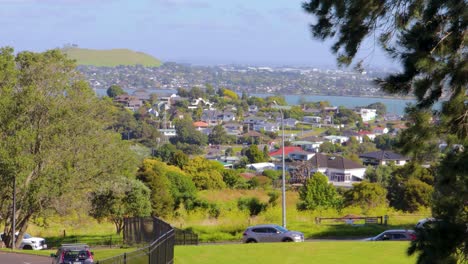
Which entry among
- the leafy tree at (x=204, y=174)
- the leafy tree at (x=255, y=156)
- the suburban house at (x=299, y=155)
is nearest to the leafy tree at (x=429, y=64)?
the leafy tree at (x=204, y=174)

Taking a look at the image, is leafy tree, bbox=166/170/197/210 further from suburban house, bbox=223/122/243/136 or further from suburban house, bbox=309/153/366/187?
suburban house, bbox=223/122/243/136

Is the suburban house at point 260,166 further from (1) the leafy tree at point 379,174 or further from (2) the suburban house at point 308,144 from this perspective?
(2) the suburban house at point 308,144

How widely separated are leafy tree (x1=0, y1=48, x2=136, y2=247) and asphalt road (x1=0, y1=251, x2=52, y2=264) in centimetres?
798

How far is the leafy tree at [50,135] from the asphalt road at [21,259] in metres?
7.98

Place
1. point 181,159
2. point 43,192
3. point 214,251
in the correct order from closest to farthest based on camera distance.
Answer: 1. point 214,251
2. point 43,192
3. point 181,159

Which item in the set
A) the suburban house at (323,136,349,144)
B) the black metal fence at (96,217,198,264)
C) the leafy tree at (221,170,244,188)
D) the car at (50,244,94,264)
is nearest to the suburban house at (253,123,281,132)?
the suburban house at (323,136,349,144)

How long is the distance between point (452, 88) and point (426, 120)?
1.13 metres

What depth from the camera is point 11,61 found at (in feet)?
124

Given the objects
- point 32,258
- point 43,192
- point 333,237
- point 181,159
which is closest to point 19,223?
point 43,192

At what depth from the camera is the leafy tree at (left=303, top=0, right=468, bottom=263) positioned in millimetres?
13375

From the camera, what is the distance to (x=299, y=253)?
85.5 ft

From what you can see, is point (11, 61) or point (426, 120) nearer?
point (426, 120)

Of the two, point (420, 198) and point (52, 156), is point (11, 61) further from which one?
point (420, 198)

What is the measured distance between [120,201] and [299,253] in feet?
58.6
